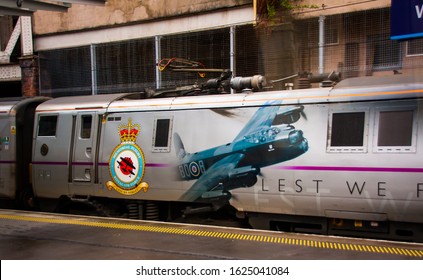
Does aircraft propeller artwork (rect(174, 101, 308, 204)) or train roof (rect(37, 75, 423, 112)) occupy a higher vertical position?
train roof (rect(37, 75, 423, 112))

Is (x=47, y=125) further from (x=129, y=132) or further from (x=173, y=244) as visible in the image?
(x=173, y=244)

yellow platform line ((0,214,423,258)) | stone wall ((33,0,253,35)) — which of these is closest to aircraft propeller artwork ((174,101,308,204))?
yellow platform line ((0,214,423,258))

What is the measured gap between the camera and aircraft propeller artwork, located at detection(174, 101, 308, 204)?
21.1ft

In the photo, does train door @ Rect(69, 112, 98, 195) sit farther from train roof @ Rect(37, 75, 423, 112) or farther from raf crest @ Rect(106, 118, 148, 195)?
raf crest @ Rect(106, 118, 148, 195)

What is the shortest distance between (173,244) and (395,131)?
332cm

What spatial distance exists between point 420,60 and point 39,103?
8493 millimetres

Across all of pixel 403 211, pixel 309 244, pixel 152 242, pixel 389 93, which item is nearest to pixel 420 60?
pixel 389 93

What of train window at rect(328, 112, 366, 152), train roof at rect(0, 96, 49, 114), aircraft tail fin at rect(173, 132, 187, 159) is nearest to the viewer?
train window at rect(328, 112, 366, 152)

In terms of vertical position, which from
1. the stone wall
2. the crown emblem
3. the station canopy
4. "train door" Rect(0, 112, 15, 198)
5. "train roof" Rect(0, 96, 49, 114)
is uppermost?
the stone wall

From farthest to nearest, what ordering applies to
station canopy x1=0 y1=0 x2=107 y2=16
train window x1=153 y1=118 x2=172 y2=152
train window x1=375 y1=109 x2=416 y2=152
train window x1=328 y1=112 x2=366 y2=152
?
station canopy x1=0 y1=0 x2=107 y2=16 → train window x1=153 y1=118 x2=172 y2=152 → train window x1=328 y1=112 x2=366 y2=152 → train window x1=375 y1=109 x2=416 y2=152

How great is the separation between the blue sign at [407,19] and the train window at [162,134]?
149 inches

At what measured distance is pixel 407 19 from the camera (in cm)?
583

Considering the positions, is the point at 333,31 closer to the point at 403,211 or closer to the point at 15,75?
the point at 403,211

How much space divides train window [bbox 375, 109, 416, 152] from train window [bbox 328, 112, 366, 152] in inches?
8.4
